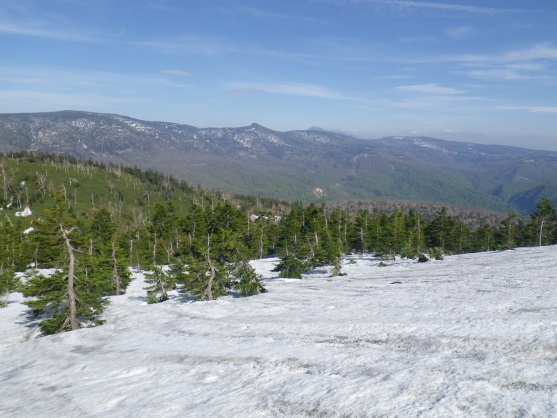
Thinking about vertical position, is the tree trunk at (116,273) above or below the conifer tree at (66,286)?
below

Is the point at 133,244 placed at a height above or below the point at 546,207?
below

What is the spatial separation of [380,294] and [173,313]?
14683 millimetres

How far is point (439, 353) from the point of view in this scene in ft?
42.4

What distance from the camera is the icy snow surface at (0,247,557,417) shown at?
9.99 m

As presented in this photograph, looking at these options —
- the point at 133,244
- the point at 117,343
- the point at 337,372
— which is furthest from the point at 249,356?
the point at 133,244

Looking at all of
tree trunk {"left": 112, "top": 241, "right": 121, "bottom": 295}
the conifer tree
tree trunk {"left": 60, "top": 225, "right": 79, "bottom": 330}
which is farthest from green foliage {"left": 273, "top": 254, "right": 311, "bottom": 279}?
tree trunk {"left": 60, "top": 225, "right": 79, "bottom": 330}

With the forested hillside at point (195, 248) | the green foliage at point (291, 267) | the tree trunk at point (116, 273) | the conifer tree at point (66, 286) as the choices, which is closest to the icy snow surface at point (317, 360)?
the conifer tree at point (66, 286)

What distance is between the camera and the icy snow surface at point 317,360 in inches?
393

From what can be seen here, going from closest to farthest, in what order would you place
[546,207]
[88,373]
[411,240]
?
[88,373] < [546,207] < [411,240]

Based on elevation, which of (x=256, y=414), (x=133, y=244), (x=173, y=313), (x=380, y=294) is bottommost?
(x=133, y=244)

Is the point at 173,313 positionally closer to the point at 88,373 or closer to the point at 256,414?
the point at 88,373

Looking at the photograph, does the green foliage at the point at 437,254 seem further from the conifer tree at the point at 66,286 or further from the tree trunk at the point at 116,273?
the tree trunk at the point at 116,273

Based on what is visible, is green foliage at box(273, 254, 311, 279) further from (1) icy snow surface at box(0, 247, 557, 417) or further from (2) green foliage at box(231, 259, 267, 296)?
(1) icy snow surface at box(0, 247, 557, 417)

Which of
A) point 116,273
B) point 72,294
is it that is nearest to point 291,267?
point 116,273
